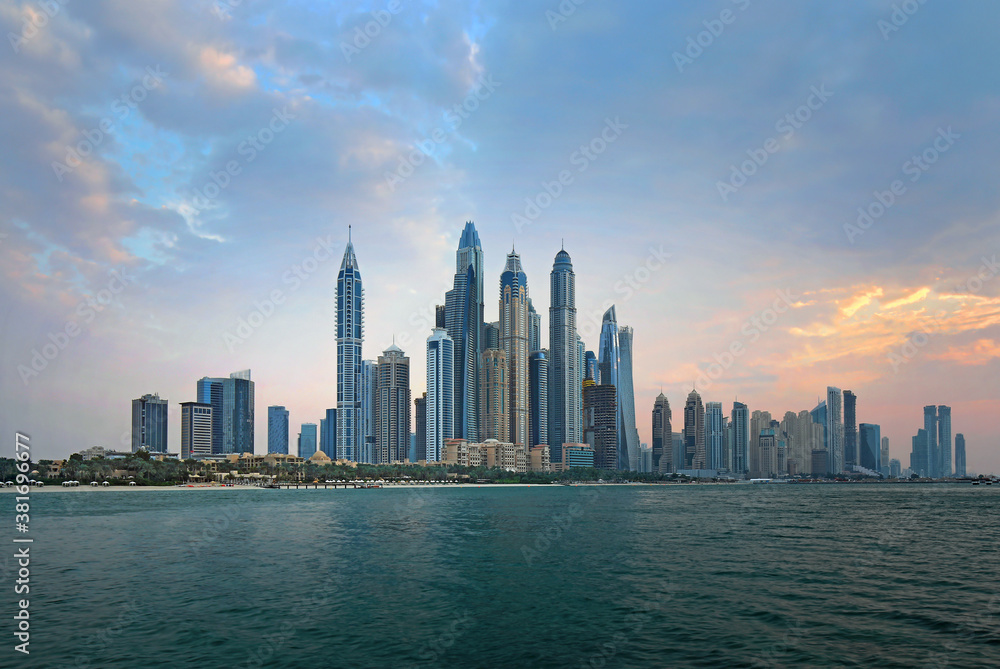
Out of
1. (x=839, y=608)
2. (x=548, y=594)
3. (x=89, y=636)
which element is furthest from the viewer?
(x=548, y=594)

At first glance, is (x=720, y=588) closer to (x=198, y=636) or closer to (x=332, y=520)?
(x=198, y=636)

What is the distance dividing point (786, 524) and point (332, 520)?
251ft

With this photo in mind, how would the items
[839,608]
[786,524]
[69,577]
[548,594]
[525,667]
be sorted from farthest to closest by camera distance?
1. [786,524]
2. [69,577]
3. [548,594]
4. [839,608]
5. [525,667]

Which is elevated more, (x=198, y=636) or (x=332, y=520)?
(x=198, y=636)

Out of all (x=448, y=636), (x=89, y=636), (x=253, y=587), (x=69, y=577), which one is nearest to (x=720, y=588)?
(x=448, y=636)

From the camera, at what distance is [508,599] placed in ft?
160

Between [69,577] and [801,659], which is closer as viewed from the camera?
[801,659]

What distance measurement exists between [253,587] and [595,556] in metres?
34.1

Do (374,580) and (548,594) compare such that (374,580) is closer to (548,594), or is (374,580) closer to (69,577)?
(548,594)

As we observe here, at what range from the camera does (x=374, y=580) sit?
56094 mm

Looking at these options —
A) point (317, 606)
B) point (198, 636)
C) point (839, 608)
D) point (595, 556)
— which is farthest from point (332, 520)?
point (839, 608)

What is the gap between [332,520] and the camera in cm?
11519

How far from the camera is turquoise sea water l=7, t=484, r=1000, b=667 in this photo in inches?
1385

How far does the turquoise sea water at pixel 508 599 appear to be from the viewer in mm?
35188
